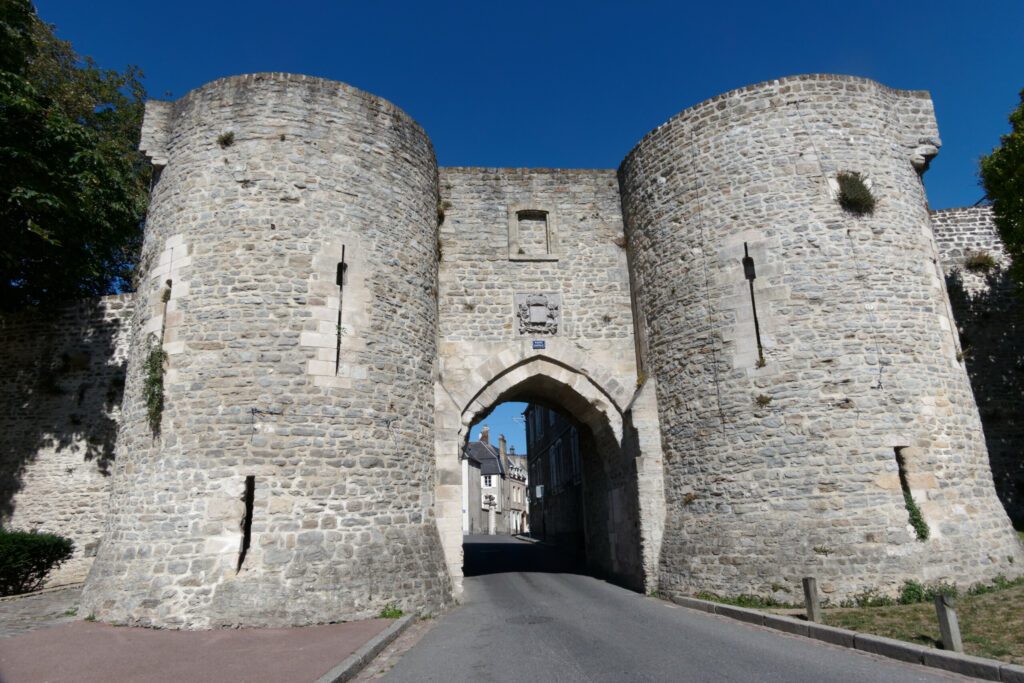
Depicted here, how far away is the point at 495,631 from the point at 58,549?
28.9 ft

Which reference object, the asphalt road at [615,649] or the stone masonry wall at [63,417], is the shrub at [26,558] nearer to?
the stone masonry wall at [63,417]

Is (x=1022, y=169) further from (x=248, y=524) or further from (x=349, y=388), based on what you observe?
(x=248, y=524)

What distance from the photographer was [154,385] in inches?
341

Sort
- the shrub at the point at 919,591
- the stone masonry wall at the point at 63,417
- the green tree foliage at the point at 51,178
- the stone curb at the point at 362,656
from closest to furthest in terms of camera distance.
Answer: the stone curb at the point at 362,656, the shrub at the point at 919,591, the green tree foliage at the point at 51,178, the stone masonry wall at the point at 63,417

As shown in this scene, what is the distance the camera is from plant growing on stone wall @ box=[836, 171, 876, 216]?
980cm

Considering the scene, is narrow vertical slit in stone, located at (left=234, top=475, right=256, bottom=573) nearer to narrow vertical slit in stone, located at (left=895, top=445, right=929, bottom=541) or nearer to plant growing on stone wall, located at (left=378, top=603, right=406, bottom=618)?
plant growing on stone wall, located at (left=378, top=603, right=406, bottom=618)

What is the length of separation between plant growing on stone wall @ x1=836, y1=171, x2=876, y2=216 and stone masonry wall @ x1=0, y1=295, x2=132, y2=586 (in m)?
14.2

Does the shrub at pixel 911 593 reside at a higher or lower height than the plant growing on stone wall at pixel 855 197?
lower

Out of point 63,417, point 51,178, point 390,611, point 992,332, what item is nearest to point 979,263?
point 992,332

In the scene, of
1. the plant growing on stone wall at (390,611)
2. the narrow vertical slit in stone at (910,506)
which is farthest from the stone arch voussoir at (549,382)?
the narrow vertical slit in stone at (910,506)

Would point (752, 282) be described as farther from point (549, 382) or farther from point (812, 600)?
point (812, 600)

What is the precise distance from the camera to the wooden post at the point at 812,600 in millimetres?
7164

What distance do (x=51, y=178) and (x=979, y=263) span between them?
20.4 metres

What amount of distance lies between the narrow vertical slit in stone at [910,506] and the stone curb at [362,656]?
270 inches
